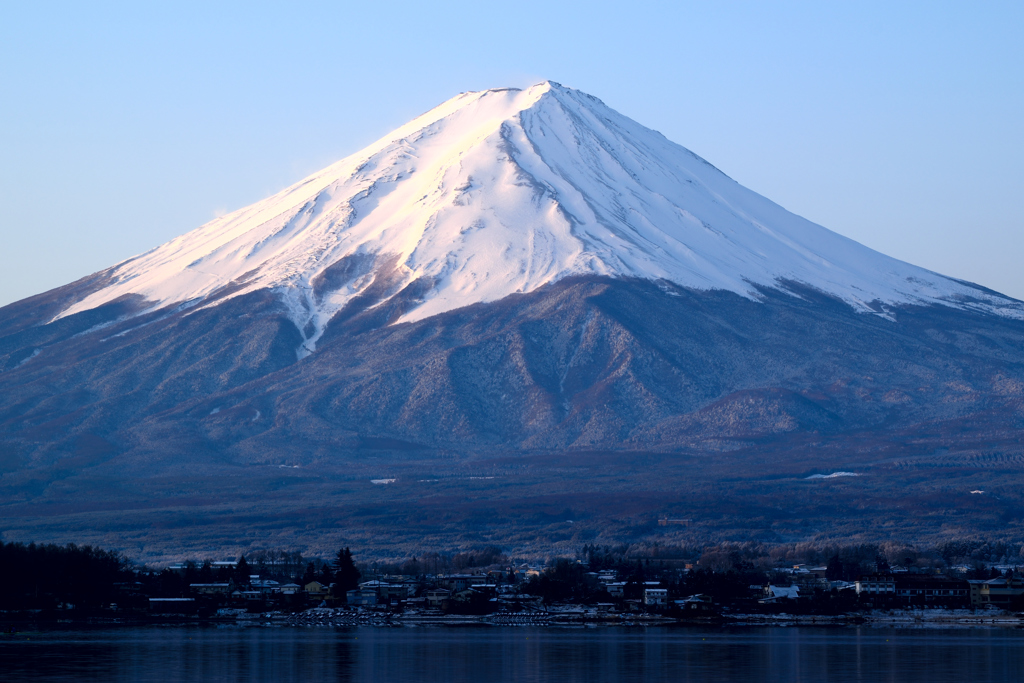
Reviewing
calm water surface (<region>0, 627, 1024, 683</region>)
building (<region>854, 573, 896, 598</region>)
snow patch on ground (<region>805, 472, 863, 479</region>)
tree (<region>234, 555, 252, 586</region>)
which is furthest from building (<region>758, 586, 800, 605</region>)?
snow patch on ground (<region>805, 472, 863, 479</region>)

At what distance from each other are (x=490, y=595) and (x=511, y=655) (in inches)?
973

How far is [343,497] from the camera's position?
457 ft

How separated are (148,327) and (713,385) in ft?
231

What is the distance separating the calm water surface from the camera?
49.8 metres

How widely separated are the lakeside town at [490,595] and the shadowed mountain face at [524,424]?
3259 cm

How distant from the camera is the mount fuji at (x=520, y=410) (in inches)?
5128

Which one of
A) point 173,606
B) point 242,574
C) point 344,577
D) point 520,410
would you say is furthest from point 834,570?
point 520,410

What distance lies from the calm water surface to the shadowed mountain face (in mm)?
52376

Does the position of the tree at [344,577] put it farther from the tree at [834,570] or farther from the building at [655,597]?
the tree at [834,570]

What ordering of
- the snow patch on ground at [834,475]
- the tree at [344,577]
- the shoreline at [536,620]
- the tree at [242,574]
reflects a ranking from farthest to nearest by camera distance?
the snow patch on ground at [834,475] → the tree at [242,574] → the tree at [344,577] → the shoreline at [536,620]

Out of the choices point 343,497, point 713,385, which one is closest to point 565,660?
point 343,497

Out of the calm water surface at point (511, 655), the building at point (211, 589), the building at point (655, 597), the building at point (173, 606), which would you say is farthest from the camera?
the building at point (211, 589)

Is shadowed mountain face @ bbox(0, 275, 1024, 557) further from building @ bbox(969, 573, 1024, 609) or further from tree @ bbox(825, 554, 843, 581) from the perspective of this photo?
building @ bbox(969, 573, 1024, 609)

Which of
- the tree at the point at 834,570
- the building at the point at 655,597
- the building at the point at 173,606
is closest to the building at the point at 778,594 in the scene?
the building at the point at 655,597
